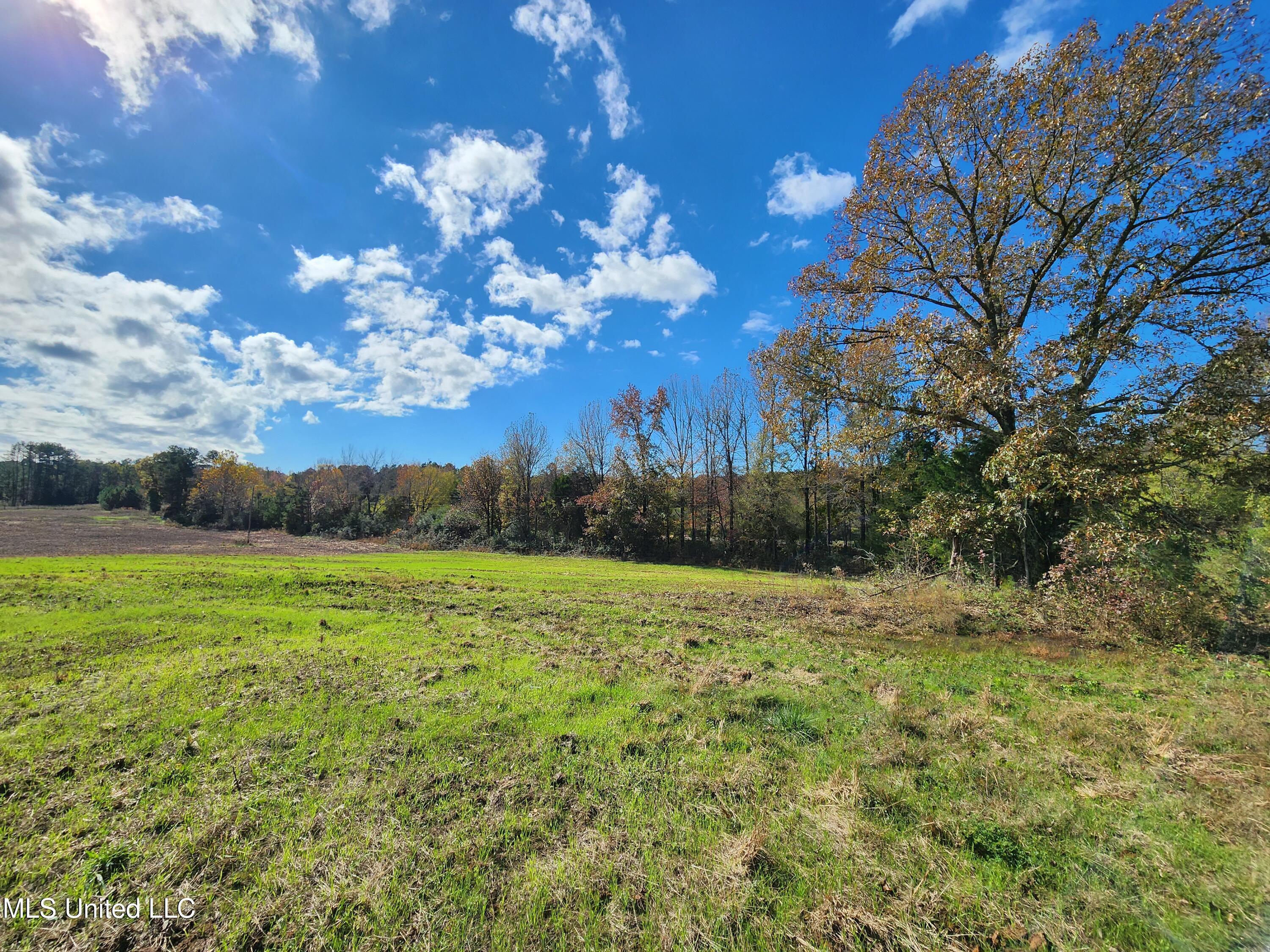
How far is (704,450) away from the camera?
4528cm

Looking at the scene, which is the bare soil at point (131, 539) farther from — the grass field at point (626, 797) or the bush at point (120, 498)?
the grass field at point (626, 797)

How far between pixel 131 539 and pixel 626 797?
179 feet

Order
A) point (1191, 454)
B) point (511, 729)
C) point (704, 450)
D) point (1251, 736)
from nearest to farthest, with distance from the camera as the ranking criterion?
1. point (1251, 736)
2. point (511, 729)
3. point (1191, 454)
4. point (704, 450)

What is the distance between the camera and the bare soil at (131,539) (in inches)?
1148

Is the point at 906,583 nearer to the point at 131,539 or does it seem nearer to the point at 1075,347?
the point at 1075,347

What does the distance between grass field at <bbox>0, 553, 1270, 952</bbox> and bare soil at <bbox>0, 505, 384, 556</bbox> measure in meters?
29.6

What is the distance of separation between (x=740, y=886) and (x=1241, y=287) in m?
17.8

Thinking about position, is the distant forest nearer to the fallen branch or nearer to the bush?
the fallen branch

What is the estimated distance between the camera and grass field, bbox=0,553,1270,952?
2729 millimetres

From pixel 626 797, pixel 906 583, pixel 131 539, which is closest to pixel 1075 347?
pixel 906 583

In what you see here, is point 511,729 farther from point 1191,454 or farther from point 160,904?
point 1191,454

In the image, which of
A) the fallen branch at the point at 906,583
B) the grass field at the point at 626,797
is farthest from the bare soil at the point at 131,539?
the fallen branch at the point at 906,583

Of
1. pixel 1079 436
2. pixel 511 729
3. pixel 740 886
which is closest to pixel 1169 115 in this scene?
pixel 1079 436

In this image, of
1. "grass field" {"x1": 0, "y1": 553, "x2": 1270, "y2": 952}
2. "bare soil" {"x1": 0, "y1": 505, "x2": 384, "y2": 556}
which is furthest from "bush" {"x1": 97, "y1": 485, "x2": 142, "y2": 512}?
"grass field" {"x1": 0, "y1": 553, "x2": 1270, "y2": 952}
